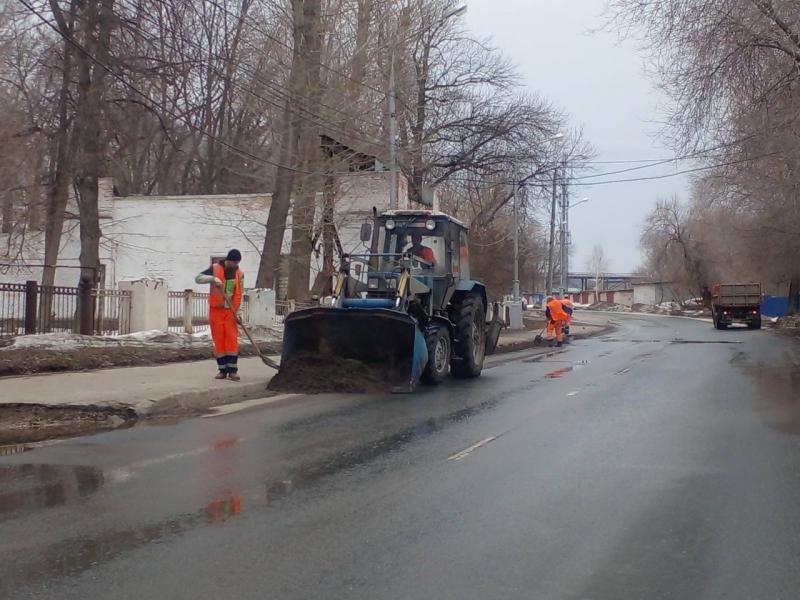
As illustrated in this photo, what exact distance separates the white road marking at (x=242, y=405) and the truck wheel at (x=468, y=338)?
12.1ft

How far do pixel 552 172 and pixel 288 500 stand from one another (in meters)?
Answer: 37.0

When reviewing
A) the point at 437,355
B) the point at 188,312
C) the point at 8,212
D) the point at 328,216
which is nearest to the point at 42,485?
the point at 437,355

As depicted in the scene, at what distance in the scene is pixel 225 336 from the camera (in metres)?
13.4

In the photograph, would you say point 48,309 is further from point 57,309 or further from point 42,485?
point 42,485

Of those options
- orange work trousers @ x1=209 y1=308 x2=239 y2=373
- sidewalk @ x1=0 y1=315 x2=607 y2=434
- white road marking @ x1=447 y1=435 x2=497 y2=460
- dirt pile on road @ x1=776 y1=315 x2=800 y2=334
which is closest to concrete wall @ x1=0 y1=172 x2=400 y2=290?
sidewalk @ x1=0 y1=315 x2=607 y2=434

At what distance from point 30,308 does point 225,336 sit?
6372 millimetres

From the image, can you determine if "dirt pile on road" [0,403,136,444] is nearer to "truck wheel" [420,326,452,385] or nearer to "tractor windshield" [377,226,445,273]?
"truck wheel" [420,326,452,385]

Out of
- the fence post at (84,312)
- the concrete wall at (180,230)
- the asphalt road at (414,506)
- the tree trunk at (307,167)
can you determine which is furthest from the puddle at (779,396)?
the concrete wall at (180,230)

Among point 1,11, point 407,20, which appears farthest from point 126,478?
point 407,20

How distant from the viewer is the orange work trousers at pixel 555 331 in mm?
27981

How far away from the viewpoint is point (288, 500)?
6.71 meters

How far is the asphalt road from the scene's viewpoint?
16.3 ft

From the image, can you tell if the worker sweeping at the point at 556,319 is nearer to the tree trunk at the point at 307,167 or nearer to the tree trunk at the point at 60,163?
the tree trunk at the point at 307,167

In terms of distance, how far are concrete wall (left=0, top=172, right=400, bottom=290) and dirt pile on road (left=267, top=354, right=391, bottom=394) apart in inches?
828
